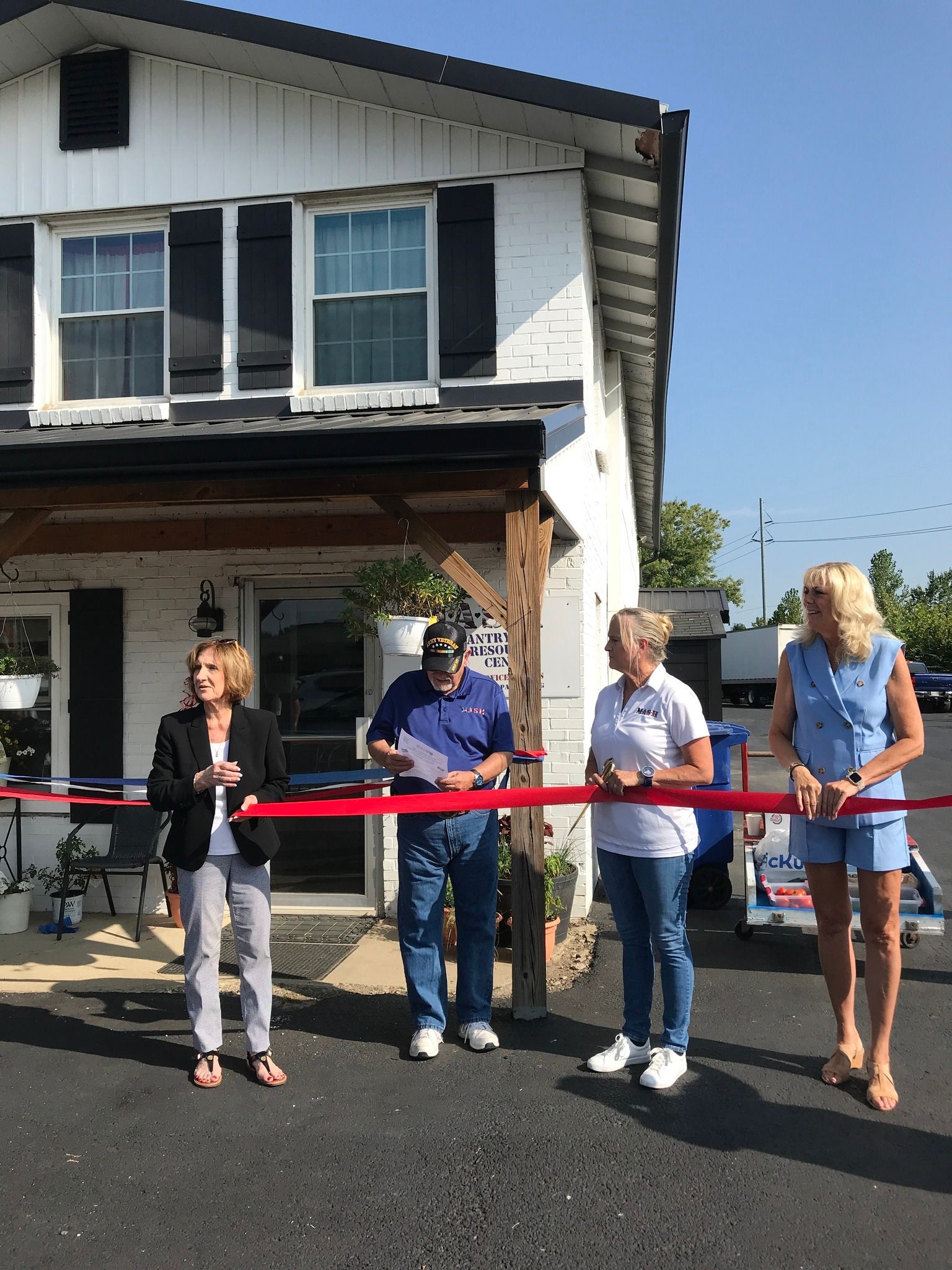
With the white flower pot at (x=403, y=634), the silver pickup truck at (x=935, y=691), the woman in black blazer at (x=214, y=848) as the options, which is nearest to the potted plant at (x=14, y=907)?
the woman in black blazer at (x=214, y=848)

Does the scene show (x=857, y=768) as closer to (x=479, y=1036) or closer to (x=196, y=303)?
(x=479, y=1036)

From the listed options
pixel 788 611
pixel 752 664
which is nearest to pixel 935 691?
pixel 752 664

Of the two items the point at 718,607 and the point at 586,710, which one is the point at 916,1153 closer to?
the point at 586,710

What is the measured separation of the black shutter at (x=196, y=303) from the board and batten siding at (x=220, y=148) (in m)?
0.25

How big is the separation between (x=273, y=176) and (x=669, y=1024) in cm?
614

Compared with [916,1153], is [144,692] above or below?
above

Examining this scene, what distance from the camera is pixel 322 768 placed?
→ 6.84 metres

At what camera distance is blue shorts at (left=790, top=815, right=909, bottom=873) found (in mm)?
3686

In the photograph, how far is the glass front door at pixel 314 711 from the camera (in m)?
6.83

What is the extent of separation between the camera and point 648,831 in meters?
3.86

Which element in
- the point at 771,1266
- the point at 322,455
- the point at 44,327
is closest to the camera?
the point at 771,1266

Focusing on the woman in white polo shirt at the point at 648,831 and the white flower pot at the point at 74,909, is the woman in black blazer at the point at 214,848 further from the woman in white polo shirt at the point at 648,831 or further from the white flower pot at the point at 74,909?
the white flower pot at the point at 74,909

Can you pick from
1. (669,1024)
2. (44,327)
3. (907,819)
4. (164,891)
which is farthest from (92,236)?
(907,819)

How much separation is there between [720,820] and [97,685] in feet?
14.9
